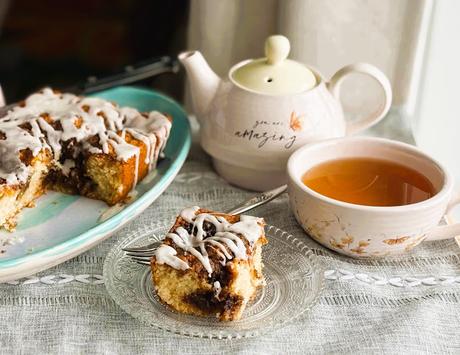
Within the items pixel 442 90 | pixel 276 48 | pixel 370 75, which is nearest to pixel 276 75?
pixel 276 48

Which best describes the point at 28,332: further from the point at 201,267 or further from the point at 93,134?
the point at 93,134

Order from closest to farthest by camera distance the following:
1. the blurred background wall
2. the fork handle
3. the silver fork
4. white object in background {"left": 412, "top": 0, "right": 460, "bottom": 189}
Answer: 1. the silver fork
2. the fork handle
3. white object in background {"left": 412, "top": 0, "right": 460, "bottom": 189}
4. the blurred background wall

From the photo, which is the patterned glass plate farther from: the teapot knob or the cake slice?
the teapot knob

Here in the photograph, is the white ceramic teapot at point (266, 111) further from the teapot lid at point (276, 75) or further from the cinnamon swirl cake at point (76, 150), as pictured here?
the cinnamon swirl cake at point (76, 150)

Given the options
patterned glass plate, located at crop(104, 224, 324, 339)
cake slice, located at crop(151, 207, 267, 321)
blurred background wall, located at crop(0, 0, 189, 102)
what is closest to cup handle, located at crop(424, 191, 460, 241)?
patterned glass plate, located at crop(104, 224, 324, 339)

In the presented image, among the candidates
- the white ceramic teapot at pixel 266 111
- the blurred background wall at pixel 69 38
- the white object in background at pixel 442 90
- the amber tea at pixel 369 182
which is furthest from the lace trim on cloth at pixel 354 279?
the blurred background wall at pixel 69 38

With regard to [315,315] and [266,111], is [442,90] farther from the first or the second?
[315,315]
